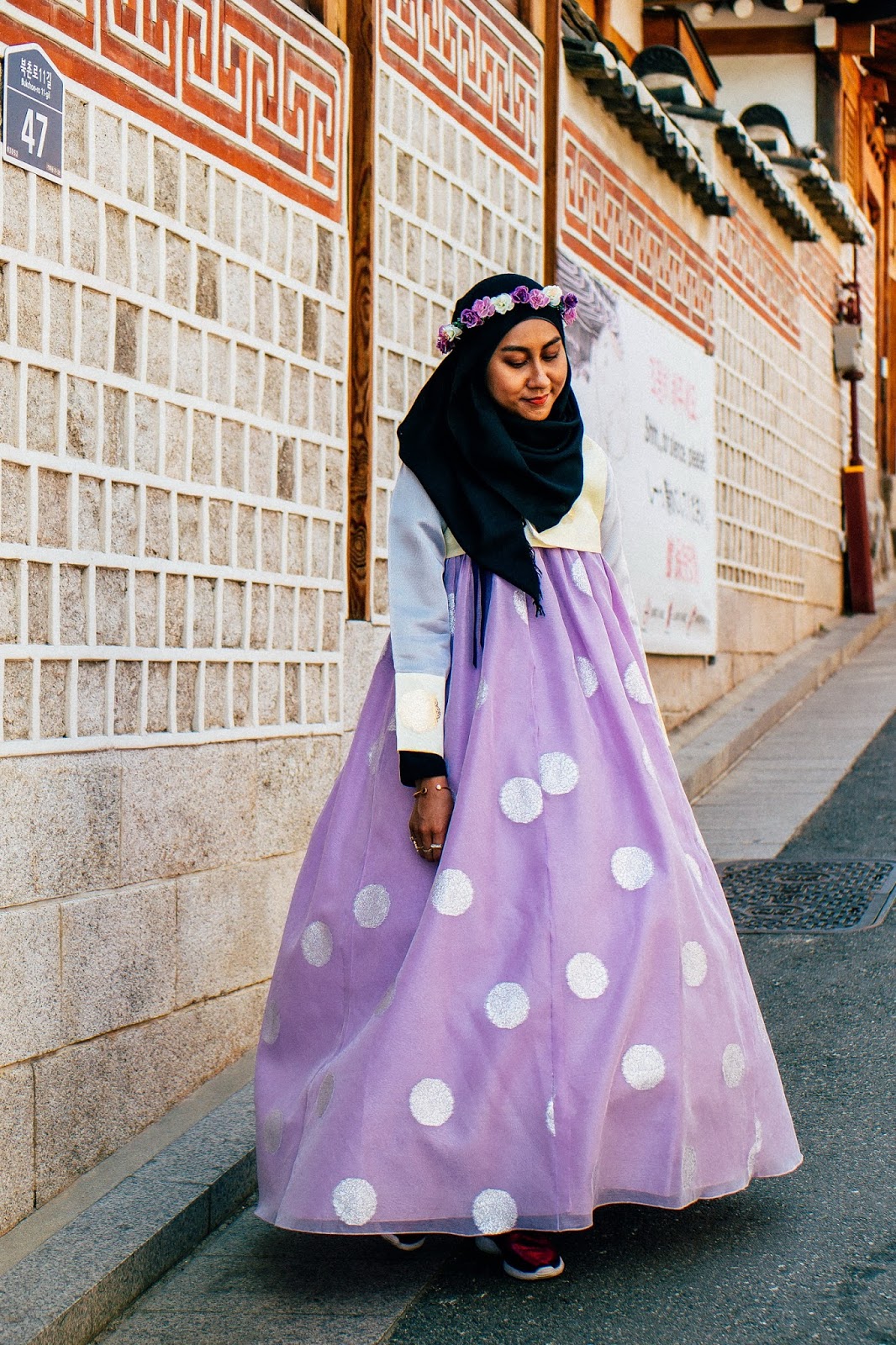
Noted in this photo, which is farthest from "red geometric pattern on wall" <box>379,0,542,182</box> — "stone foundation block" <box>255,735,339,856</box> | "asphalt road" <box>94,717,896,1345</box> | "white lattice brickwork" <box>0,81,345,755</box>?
"asphalt road" <box>94,717,896,1345</box>

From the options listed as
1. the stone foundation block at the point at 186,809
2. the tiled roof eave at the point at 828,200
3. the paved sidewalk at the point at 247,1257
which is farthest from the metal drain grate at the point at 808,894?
the tiled roof eave at the point at 828,200

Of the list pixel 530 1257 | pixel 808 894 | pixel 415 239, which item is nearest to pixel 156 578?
pixel 530 1257

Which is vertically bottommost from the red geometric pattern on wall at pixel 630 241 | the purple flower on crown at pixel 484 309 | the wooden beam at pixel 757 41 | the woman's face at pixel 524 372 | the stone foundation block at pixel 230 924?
the stone foundation block at pixel 230 924

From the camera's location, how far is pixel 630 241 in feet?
30.9

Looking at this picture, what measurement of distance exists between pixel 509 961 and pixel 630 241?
6.84 meters

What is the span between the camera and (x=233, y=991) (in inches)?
187

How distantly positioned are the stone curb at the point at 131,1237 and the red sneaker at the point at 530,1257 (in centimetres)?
75

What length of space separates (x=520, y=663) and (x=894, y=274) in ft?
60.7

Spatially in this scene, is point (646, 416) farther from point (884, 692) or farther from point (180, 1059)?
point (180, 1059)

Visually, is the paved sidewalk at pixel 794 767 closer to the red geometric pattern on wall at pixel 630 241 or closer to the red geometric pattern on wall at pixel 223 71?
the red geometric pattern on wall at pixel 630 241

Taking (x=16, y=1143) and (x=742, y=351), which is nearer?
(x=16, y=1143)

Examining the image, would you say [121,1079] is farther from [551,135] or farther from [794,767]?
[794,767]

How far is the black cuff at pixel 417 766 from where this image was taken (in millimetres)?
3434

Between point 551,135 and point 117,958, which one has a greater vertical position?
point 551,135
